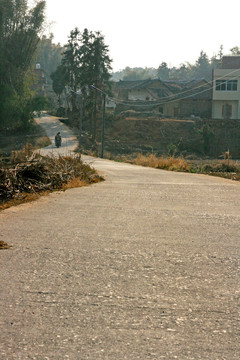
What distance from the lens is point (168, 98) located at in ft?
278

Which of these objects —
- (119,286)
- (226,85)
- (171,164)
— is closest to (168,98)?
(226,85)

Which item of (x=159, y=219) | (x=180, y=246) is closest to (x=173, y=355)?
(x=180, y=246)

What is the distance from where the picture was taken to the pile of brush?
10367mm

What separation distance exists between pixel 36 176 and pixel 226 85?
2612 inches

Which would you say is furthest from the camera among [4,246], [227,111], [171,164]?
[227,111]

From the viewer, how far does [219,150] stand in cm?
6500

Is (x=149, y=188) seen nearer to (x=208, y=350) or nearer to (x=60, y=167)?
(x=60, y=167)

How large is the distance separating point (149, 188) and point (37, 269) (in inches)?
351

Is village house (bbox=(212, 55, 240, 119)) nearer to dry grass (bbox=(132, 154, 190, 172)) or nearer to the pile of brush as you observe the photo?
dry grass (bbox=(132, 154, 190, 172))

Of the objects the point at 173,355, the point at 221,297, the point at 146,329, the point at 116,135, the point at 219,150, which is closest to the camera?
the point at 173,355

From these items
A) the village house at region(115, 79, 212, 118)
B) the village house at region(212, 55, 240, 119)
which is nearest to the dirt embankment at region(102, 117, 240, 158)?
the village house at region(212, 55, 240, 119)

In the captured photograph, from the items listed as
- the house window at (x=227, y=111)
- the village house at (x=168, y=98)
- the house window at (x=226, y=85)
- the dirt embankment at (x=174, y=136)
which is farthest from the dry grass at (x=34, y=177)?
the village house at (x=168, y=98)

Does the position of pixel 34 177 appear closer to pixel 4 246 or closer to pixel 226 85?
pixel 4 246

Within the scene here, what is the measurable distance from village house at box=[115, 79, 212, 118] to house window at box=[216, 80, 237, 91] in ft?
16.7
